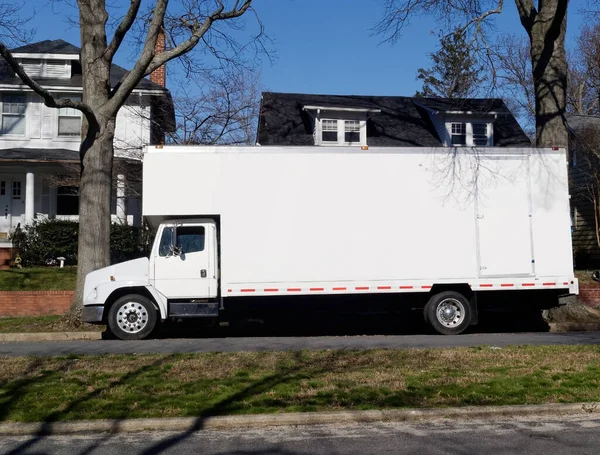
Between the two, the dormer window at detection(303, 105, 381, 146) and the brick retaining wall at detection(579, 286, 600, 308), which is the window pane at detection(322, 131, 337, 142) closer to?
the dormer window at detection(303, 105, 381, 146)

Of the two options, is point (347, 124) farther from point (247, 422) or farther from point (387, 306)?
point (247, 422)

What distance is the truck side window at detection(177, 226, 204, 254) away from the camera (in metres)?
12.8

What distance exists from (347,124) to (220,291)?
16.8 meters

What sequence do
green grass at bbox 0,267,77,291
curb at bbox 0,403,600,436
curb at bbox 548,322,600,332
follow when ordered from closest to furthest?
curb at bbox 0,403,600,436
curb at bbox 548,322,600,332
green grass at bbox 0,267,77,291

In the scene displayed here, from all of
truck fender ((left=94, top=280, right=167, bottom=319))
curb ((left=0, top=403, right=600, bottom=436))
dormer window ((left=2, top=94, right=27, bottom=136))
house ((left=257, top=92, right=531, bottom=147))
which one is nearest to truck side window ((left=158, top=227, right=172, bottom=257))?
truck fender ((left=94, top=280, right=167, bottom=319))

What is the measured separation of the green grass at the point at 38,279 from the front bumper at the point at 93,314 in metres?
7.17

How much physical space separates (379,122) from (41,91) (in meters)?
18.4

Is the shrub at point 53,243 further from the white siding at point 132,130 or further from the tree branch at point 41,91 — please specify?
the tree branch at point 41,91

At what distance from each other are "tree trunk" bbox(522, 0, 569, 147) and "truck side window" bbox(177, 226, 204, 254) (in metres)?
7.96

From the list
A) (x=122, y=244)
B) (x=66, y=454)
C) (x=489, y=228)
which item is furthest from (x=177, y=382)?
(x=122, y=244)

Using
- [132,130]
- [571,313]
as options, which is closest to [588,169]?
[571,313]

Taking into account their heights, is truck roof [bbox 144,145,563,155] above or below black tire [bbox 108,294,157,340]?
above

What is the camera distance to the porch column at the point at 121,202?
965 inches

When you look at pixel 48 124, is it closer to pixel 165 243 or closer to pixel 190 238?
pixel 165 243
